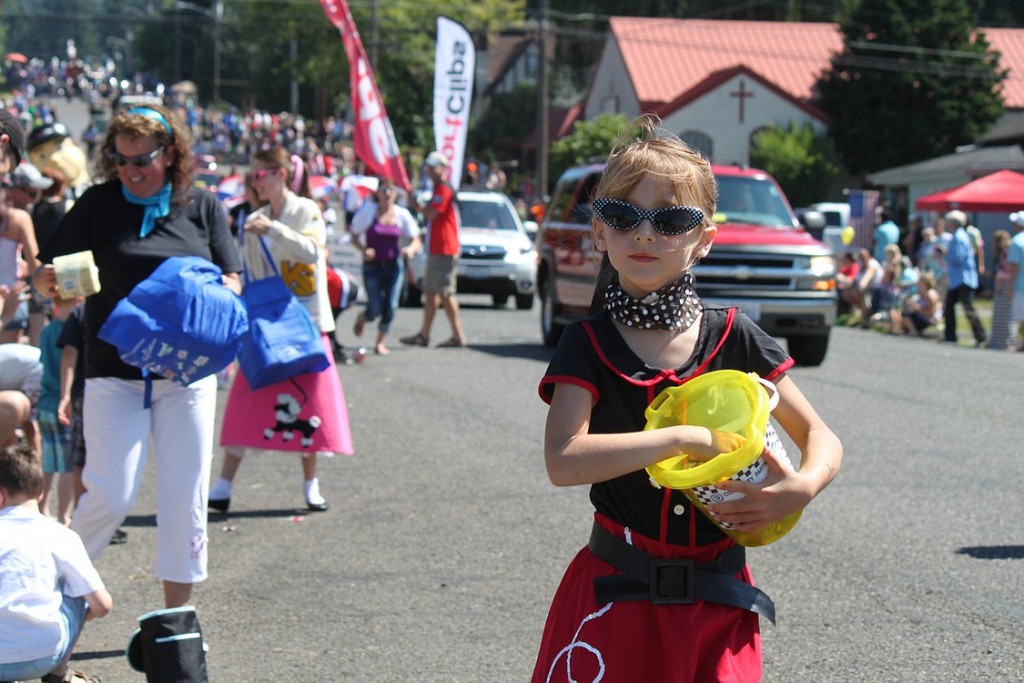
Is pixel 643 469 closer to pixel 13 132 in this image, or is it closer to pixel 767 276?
pixel 13 132

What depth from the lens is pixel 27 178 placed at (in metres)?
7.81

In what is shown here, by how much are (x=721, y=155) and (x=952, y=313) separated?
32206 millimetres

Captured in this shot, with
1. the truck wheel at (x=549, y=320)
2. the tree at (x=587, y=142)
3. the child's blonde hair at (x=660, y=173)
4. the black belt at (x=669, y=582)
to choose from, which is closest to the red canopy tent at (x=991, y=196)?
the truck wheel at (x=549, y=320)

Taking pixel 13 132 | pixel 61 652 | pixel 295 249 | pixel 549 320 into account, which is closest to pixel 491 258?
pixel 549 320

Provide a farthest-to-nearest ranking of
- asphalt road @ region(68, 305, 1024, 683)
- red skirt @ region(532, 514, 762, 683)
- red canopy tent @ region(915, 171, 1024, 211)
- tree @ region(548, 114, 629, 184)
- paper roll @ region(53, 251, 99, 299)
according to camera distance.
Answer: tree @ region(548, 114, 629, 184) → red canopy tent @ region(915, 171, 1024, 211) → asphalt road @ region(68, 305, 1024, 683) → paper roll @ region(53, 251, 99, 299) → red skirt @ region(532, 514, 762, 683)

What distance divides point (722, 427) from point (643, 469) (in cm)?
25

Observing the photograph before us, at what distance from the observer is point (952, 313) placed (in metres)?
19.9

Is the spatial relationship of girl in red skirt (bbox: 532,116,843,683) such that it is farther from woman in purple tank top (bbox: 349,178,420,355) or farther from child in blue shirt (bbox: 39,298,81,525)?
woman in purple tank top (bbox: 349,178,420,355)

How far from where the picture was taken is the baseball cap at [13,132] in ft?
16.1

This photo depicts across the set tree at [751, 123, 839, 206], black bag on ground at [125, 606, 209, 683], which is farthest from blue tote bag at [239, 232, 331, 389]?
tree at [751, 123, 839, 206]

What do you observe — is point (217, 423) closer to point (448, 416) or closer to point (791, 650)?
point (448, 416)

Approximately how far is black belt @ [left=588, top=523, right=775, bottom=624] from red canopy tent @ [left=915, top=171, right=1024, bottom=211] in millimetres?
22221

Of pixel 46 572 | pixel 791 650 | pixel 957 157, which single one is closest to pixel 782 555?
pixel 791 650

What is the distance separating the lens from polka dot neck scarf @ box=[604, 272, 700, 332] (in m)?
2.96
